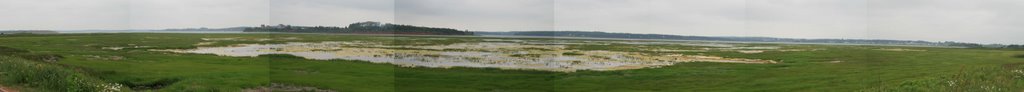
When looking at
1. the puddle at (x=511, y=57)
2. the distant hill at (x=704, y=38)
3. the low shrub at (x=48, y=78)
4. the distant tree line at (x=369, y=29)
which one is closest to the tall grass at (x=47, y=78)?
the low shrub at (x=48, y=78)

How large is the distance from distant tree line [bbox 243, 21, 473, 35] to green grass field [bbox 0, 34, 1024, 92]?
0.37 ft

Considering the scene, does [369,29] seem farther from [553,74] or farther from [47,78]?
[47,78]

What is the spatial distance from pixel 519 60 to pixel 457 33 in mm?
658

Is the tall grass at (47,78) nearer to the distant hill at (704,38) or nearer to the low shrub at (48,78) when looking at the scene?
the low shrub at (48,78)

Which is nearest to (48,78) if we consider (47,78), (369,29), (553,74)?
(47,78)

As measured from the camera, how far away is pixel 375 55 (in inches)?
374

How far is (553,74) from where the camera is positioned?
294 inches

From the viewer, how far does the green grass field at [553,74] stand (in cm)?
700

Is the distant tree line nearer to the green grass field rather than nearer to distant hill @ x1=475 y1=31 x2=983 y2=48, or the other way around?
the green grass field

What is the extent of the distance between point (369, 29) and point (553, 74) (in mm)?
2633

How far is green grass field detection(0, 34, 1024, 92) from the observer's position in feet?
23.0

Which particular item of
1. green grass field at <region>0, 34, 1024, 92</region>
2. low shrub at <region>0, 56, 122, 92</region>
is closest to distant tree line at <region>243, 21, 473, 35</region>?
green grass field at <region>0, 34, 1024, 92</region>

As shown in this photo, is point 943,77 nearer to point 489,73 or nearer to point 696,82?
point 696,82

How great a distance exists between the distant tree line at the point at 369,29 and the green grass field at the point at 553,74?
0.11 meters
